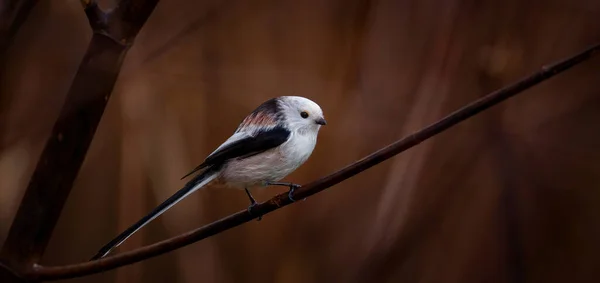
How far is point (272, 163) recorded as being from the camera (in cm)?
63

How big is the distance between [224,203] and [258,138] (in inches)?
15.0

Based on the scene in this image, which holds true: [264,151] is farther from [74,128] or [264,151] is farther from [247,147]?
[74,128]

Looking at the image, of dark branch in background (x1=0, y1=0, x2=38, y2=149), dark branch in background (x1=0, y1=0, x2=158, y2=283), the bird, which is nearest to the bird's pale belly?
the bird

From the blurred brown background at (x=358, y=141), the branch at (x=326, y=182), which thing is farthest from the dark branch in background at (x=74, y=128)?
the blurred brown background at (x=358, y=141)

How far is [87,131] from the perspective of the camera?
643mm

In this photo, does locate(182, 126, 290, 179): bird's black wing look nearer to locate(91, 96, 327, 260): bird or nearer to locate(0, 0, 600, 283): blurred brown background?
locate(91, 96, 327, 260): bird

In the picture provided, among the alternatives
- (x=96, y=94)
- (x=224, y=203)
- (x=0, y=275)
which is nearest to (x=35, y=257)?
(x=0, y=275)

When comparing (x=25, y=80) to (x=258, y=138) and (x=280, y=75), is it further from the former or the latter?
(x=258, y=138)

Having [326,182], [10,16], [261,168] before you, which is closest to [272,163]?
[261,168]

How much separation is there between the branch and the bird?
31mm

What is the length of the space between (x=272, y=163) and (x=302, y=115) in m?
0.06

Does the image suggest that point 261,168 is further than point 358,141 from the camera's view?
No

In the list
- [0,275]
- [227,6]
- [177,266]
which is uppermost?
[227,6]

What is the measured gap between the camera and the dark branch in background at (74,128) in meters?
0.62
